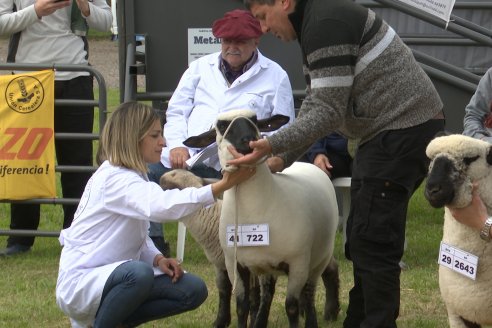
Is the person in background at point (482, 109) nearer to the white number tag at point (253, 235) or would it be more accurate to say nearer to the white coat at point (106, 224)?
the white number tag at point (253, 235)

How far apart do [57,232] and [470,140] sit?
4402mm

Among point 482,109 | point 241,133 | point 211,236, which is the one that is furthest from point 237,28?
point 241,133

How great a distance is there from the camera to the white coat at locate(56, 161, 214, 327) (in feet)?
14.6

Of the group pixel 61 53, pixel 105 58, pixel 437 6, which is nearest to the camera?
pixel 437 6

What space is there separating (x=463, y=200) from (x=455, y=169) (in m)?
0.13

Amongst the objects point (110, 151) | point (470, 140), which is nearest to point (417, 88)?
point (470, 140)

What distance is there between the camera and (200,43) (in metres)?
7.94

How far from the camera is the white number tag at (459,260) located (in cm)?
389

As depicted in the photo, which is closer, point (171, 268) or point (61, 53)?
point (171, 268)

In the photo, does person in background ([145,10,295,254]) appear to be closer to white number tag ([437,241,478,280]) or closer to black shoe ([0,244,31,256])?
black shoe ([0,244,31,256])

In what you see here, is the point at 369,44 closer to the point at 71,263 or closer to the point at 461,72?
the point at 71,263

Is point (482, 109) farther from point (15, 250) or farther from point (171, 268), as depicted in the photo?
point (15, 250)

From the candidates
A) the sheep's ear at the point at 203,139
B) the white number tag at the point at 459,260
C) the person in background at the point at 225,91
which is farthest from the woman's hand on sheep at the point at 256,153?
the person in background at the point at 225,91

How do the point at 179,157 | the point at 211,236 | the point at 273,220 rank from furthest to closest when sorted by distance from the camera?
the point at 179,157, the point at 211,236, the point at 273,220
